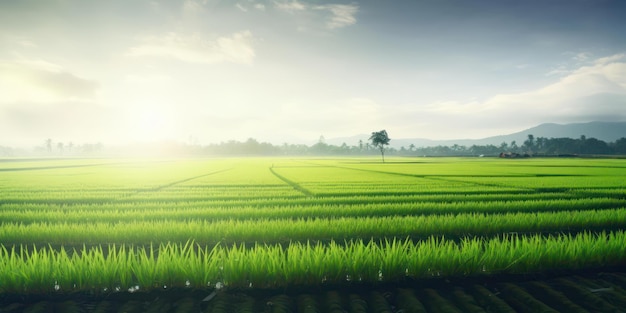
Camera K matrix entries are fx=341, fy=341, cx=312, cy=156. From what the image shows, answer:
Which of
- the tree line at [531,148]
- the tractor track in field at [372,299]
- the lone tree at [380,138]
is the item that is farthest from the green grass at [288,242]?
the tree line at [531,148]

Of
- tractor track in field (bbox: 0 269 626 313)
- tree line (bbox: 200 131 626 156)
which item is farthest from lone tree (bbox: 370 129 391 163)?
tractor track in field (bbox: 0 269 626 313)

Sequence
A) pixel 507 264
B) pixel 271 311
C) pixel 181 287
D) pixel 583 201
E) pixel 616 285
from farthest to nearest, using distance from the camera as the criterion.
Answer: pixel 583 201, pixel 507 264, pixel 616 285, pixel 181 287, pixel 271 311

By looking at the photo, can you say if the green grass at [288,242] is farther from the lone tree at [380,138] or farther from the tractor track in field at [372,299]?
the lone tree at [380,138]

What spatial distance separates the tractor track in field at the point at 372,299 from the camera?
3.58 meters

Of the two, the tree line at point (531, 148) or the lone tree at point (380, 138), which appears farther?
the tree line at point (531, 148)

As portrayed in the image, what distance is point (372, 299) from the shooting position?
3.80 meters

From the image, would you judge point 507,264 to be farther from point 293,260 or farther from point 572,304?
point 293,260

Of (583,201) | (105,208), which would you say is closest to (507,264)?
(583,201)

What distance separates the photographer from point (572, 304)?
3627mm

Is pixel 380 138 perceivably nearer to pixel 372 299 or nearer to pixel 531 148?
pixel 372 299

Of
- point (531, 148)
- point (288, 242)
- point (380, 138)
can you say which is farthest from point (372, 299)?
point (531, 148)

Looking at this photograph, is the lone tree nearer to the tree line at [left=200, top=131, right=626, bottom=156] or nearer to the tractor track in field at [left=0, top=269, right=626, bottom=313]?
the tree line at [left=200, top=131, right=626, bottom=156]

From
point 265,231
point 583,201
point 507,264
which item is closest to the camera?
point 507,264

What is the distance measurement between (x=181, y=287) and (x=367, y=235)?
4563 millimetres
